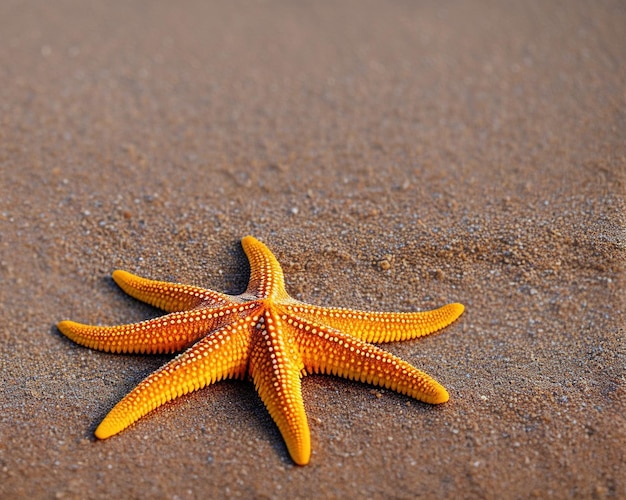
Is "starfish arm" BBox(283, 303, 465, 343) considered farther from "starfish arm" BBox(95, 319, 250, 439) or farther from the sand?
"starfish arm" BBox(95, 319, 250, 439)

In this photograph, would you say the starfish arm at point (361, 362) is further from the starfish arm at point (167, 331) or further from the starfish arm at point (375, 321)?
the starfish arm at point (167, 331)

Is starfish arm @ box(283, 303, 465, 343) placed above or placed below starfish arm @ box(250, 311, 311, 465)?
above

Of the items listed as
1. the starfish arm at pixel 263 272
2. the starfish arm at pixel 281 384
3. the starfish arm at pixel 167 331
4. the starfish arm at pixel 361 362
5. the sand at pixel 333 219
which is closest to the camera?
the starfish arm at pixel 281 384

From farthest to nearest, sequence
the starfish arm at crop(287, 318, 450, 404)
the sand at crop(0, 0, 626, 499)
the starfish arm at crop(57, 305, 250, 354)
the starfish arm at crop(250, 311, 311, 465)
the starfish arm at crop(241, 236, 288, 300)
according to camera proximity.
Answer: the starfish arm at crop(241, 236, 288, 300), the starfish arm at crop(57, 305, 250, 354), the starfish arm at crop(287, 318, 450, 404), the sand at crop(0, 0, 626, 499), the starfish arm at crop(250, 311, 311, 465)

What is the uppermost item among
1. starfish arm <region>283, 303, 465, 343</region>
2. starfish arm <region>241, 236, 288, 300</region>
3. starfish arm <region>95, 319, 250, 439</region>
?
starfish arm <region>241, 236, 288, 300</region>

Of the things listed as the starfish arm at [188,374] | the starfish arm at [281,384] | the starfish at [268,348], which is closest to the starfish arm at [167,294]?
the starfish at [268,348]

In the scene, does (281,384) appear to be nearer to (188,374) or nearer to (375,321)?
(188,374)

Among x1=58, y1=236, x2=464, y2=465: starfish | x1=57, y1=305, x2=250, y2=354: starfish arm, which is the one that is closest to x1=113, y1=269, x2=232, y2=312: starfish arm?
x1=58, y1=236, x2=464, y2=465: starfish
